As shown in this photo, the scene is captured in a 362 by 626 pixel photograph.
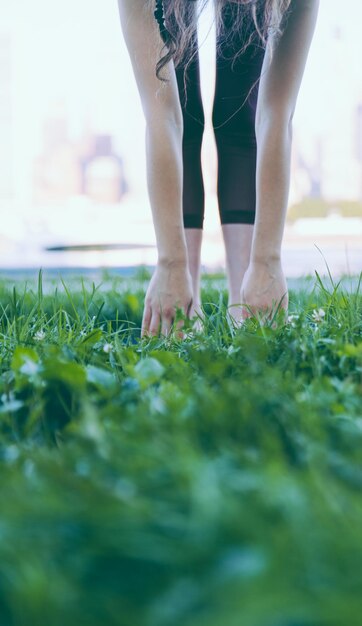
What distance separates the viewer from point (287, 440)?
0.74 meters

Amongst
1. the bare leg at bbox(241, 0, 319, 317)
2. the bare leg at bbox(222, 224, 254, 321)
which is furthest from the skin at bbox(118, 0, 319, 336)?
the bare leg at bbox(222, 224, 254, 321)

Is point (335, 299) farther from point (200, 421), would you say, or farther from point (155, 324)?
point (200, 421)

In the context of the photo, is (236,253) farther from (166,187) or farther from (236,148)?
(166,187)

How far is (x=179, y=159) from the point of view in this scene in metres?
1.73

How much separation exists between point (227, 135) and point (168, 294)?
78 centimetres

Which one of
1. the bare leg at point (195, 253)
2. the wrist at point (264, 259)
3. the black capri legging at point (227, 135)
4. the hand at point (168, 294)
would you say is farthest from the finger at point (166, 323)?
the black capri legging at point (227, 135)

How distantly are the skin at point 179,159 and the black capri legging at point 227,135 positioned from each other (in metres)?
0.44

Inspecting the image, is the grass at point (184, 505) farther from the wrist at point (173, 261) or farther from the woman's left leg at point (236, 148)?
the woman's left leg at point (236, 148)

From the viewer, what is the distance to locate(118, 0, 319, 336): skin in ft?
5.54

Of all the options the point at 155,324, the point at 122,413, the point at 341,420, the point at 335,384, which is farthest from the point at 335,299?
the point at 122,413

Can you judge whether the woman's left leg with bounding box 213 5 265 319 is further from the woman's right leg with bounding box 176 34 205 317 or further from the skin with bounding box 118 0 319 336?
the skin with bounding box 118 0 319 336

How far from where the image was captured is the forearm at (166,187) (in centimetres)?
171

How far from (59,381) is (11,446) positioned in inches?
6.6

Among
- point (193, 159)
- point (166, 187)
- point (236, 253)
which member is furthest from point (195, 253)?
point (166, 187)
